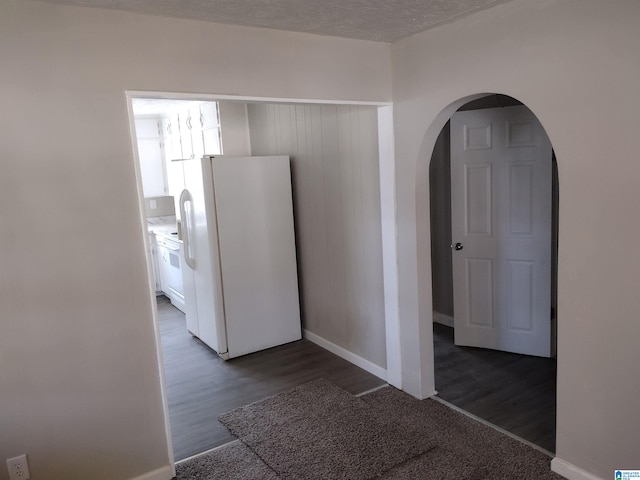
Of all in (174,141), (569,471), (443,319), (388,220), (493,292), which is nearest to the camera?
(569,471)

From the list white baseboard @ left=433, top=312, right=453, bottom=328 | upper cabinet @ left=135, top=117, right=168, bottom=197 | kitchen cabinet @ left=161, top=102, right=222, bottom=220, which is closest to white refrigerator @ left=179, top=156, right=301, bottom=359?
kitchen cabinet @ left=161, top=102, right=222, bottom=220

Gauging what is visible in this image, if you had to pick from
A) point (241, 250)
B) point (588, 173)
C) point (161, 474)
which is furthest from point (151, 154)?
point (588, 173)

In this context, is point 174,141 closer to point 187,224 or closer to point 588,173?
point 187,224

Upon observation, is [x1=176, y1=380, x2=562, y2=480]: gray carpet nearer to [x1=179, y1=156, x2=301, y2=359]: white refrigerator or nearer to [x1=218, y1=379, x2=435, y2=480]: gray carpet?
[x1=218, y1=379, x2=435, y2=480]: gray carpet

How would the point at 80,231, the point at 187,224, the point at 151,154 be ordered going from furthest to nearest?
the point at 151,154
the point at 187,224
the point at 80,231

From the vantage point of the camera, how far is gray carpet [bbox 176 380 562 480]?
2559 mm

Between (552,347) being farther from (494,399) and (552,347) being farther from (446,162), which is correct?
(446,162)

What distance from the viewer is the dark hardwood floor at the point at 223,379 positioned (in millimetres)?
3115

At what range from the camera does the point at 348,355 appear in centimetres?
405

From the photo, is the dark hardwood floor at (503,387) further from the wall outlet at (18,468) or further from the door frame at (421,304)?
the wall outlet at (18,468)

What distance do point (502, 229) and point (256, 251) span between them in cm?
207

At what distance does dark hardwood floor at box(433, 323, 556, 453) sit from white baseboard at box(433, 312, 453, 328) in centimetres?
53

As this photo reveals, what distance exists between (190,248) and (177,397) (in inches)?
56.1

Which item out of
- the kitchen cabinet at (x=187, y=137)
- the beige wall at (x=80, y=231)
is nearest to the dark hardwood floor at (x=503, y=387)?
the beige wall at (x=80, y=231)
